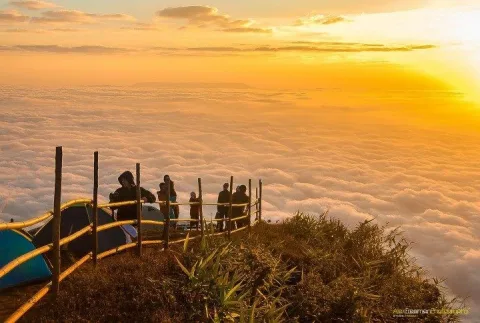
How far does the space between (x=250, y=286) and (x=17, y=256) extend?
13.8 feet

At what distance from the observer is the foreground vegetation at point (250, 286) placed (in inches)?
364

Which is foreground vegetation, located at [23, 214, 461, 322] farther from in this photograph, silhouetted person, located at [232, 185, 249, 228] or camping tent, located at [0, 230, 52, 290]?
silhouetted person, located at [232, 185, 249, 228]

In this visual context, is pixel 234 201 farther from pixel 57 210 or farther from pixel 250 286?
pixel 57 210

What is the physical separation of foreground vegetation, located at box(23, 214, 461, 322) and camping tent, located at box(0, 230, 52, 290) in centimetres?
92

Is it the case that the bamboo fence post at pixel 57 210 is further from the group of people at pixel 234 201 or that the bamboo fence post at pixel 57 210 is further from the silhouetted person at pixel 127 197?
the group of people at pixel 234 201

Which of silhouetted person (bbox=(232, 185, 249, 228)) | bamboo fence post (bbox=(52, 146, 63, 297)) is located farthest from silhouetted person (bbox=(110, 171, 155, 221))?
silhouetted person (bbox=(232, 185, 249, 228))

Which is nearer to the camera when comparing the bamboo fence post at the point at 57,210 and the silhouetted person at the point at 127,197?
the bamboo fence post at the point at 57,210

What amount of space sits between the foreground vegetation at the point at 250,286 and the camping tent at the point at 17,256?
925 mm

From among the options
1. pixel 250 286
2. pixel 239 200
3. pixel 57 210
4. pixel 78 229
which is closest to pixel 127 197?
pixel 78 229

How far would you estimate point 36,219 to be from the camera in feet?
30.9

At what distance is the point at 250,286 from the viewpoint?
11320mm

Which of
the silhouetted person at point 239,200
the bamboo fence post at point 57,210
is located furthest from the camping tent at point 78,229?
the silhouetted person at point 239,200

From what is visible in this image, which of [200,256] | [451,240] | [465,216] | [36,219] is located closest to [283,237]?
[200,256]

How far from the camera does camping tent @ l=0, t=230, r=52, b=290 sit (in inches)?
424
